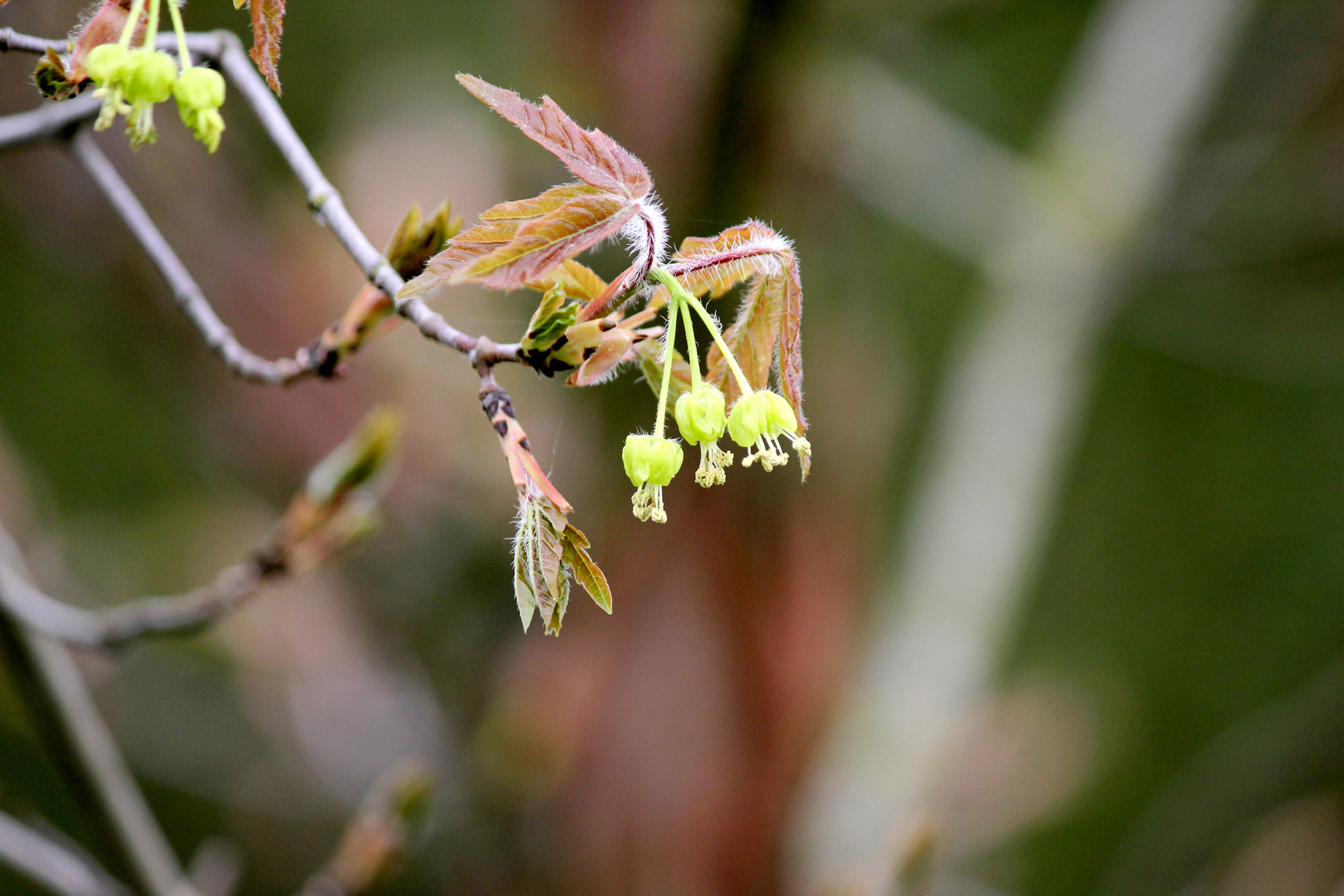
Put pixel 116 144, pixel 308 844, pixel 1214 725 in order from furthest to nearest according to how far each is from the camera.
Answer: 1. pixel 1214 725
2. pixel 308 844
3. pixel 116 144

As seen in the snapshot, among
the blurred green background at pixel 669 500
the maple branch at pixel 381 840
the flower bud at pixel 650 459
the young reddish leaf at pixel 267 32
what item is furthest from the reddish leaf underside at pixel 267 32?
the blurred green background at pixel 669 500

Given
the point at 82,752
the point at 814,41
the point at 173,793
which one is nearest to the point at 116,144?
the point at 82,752

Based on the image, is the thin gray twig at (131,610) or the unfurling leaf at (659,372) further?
the thin gray twig at (131,610)

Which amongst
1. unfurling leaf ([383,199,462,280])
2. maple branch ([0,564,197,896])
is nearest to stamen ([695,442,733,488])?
unfurling leaf ([383,199,462,280])

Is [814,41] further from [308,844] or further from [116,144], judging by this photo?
[308,844]

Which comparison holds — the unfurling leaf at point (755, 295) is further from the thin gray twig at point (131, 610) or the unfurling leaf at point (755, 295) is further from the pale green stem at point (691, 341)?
the thin gray twig at point (131, 610)

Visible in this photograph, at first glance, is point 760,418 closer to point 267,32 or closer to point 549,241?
point 549,241

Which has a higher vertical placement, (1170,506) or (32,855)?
(1170,506)
